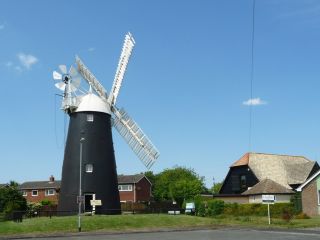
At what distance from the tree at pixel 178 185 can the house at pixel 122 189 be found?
7.30 m

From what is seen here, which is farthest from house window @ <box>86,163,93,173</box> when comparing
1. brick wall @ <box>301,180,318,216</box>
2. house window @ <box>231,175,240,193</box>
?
house window @ <box>231,175,240,193</box>

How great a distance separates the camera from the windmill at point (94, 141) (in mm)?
44969

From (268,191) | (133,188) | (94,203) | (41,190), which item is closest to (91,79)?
(94,203)

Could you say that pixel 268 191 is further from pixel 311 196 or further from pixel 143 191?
pixel 143 191

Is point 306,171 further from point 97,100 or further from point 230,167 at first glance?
point 97,100

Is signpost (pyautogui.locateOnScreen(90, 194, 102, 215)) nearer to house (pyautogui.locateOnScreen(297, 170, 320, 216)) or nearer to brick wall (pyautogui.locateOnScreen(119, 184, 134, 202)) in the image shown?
house (pyautogui.locateOnScreen(297, 170, 320, 216))

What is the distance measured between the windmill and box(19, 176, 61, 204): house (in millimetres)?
47811

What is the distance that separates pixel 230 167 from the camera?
68.1 m

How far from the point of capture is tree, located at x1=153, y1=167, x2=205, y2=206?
96.0m

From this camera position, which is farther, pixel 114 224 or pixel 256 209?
pixel 256 209

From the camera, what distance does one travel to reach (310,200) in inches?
1956

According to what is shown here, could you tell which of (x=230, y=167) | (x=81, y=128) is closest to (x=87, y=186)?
(x=81, y=128)

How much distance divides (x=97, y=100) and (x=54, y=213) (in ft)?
37.9

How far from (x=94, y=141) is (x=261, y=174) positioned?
26648mm
